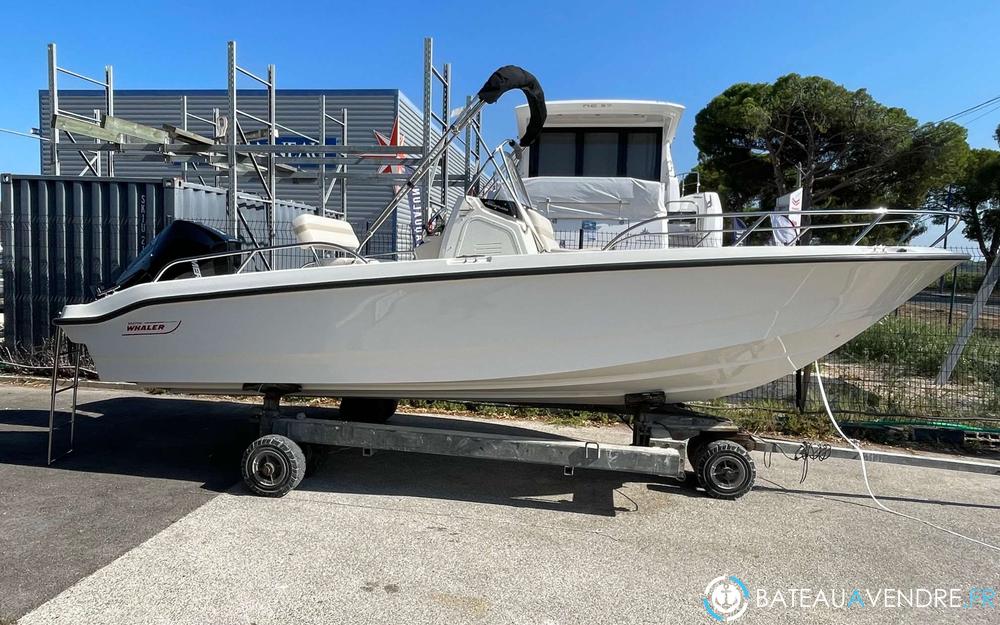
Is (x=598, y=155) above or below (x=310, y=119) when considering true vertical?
below

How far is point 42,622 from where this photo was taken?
93.4 inches

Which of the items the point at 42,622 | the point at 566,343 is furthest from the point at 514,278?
the point at 42,622

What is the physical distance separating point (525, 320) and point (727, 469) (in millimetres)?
1562

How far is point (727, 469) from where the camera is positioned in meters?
3.75

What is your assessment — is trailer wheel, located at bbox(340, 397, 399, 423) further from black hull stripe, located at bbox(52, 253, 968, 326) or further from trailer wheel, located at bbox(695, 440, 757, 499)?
trailer wheel, located at bbox(695, 440, 757, 499)

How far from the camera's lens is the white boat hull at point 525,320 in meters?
3.23

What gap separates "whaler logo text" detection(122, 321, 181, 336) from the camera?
3811 mm

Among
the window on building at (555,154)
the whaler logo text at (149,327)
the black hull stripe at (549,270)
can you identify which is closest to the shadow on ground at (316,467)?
the whaler logo text at (149,327)

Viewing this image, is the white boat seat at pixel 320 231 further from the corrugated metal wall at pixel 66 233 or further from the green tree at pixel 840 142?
→ the green tree at pixel 840 142

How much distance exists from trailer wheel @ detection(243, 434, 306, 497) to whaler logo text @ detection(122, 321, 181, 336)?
88 cm

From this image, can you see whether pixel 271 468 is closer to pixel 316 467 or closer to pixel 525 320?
pixel 316 467

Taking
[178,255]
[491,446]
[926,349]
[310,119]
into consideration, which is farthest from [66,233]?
[310,119]

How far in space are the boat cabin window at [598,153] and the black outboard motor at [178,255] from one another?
12.3 feet

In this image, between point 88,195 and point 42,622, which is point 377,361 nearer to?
point 42,622
